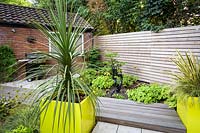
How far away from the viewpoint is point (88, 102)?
2334 millimetres

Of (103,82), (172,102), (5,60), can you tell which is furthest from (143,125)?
(5,60)

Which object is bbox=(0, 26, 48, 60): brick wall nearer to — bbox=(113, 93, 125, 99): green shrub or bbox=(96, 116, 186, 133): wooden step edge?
bbox=(113, 93, 125, 99): green shrub

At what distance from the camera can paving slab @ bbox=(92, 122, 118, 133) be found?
8.14 feet

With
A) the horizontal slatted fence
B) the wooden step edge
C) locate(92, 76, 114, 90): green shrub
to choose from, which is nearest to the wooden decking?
the wooden step edge

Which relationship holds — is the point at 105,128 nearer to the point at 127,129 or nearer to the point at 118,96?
the point at 127,129

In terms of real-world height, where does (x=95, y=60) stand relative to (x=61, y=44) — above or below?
below

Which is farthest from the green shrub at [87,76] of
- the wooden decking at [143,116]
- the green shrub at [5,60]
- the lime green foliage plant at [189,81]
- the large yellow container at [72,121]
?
the green shrub at [5,60]

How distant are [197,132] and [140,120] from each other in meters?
0.78

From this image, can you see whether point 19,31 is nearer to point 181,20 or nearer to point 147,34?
point 147,34

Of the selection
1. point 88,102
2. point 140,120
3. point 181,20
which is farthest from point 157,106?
point 181,20

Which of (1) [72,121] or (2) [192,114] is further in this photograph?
(2) [192,114]

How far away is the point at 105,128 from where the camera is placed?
8.42 feet

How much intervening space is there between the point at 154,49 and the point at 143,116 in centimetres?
262

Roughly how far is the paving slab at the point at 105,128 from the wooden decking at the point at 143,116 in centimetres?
8
